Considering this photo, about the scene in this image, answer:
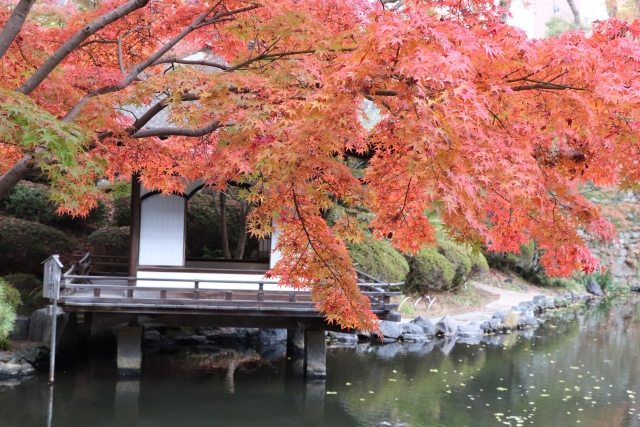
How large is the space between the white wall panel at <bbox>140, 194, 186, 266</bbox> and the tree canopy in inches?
118

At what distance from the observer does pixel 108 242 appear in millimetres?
14570

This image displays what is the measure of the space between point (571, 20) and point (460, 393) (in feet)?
84.8

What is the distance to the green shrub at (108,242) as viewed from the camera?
14.6 meters

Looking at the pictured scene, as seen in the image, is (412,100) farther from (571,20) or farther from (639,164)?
(571,20)

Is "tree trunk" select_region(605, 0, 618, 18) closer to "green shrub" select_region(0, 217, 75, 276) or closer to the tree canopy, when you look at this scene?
the tree canopy

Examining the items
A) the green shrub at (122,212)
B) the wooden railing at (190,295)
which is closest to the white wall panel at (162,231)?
the wooden railing at (190,295)

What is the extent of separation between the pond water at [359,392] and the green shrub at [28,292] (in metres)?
1.56

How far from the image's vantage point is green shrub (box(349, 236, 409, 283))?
45.9ft

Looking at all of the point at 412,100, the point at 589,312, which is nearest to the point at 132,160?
the point at 412,100

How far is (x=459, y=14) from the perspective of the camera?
7.01 meters

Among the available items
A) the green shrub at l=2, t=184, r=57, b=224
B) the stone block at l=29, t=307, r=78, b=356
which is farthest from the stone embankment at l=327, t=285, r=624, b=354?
the green shrub at l=2, t=184, r=57, b=224

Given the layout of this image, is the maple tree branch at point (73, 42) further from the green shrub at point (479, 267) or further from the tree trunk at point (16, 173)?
the green shrub at point (479, 267)

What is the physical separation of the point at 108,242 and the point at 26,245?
6.53 feet

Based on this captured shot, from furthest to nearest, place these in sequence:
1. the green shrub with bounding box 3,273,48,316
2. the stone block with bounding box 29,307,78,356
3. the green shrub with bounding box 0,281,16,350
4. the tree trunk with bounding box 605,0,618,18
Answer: the tree trunk with bounding box 605,0,618,18
the green shrub with bounding box 3,273,48,316
the stone block with bounding box 29,307,78,356
the green shrub with bounding box 0,281,16,350
